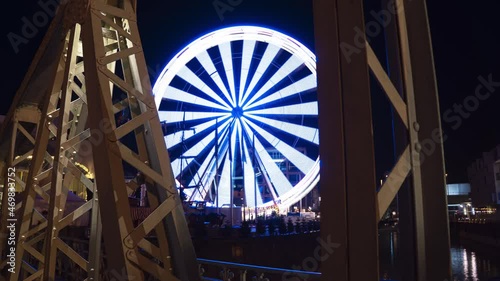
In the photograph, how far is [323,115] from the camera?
5.17ft

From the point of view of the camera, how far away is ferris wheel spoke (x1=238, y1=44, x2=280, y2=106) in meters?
28.9

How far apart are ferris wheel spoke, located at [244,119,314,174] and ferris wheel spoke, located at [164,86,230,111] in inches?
123

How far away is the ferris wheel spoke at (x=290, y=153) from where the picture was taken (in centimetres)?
2845

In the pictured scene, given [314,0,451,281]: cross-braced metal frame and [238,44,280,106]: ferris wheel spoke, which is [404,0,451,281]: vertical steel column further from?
[238,44,280,106]: ferris wheel spoke

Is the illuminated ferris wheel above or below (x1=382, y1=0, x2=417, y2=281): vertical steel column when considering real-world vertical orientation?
above

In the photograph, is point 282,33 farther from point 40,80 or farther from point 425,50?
point 425,50

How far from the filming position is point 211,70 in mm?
28750

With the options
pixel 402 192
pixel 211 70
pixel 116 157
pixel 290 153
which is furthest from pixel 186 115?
pixel 402 192

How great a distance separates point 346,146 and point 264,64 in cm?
2801

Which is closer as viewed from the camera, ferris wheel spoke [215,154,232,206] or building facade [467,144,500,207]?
ferris wheel spoke [215,154,232,206]

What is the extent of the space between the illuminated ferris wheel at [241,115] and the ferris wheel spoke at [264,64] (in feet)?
0.22

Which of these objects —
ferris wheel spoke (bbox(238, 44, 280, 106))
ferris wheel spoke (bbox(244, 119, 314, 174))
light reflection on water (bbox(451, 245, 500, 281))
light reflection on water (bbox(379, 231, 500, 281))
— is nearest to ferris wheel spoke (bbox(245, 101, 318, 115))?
Answer: ferris wheel spoke (bbox(244, 119, 314, 174))
